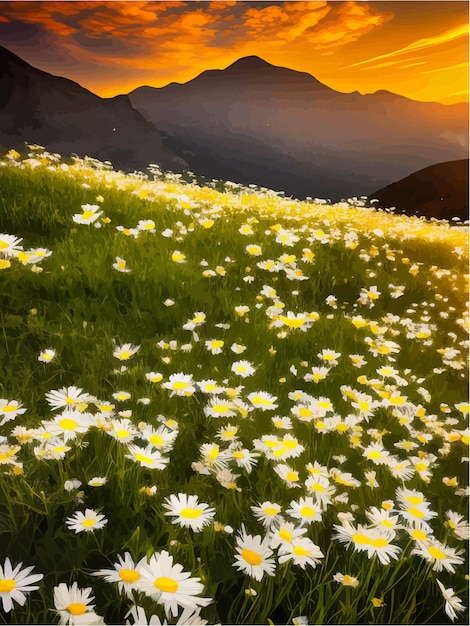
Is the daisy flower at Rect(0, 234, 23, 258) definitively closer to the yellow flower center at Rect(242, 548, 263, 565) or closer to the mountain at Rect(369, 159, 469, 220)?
the yellow flower center at Rect(242, 548, 263, 565)

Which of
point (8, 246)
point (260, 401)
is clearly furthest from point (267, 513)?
point (8, 246)

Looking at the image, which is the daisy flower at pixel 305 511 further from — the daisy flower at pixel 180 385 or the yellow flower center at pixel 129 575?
the daisy flower at pixel 180 385

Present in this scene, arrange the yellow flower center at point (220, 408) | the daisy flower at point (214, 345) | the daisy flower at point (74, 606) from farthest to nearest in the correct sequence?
the daisy flower at point (214, 345)
the yellow flower center at point (220, 408)
the daisy flower at point (74, 606)

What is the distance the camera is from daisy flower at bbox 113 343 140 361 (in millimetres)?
1661

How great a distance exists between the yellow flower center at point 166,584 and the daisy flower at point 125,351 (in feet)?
3.14

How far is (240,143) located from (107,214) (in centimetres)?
137

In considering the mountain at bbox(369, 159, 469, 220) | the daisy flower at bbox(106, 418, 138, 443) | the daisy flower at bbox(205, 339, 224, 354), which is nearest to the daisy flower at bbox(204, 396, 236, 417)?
the daisy flower at bbox(106, 418, 138, 443)

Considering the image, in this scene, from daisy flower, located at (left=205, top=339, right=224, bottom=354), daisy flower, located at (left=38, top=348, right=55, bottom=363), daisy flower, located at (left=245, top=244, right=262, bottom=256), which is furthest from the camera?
daisy flower, located at (left=245, top=244, right=262, bottom=256)

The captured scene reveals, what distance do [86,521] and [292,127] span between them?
3.31 m

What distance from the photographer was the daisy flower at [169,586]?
74cm

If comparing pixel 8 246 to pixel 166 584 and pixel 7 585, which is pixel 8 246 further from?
pixel 166 584

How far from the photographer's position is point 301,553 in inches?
36.2

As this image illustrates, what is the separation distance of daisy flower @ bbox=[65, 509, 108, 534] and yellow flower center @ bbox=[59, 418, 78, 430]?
0.23 meters

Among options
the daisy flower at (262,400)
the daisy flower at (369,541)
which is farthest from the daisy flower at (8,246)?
the daisy flower at (369,541)
